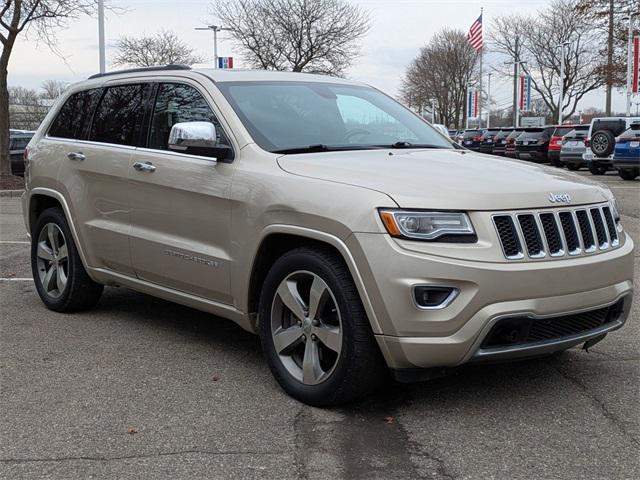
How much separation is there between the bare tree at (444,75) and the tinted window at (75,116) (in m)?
64.2

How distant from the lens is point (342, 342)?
368 centimetres

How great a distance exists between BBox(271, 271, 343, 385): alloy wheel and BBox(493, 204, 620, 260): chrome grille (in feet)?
2.85

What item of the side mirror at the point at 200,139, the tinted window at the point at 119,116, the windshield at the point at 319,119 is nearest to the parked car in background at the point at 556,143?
the windshield at the point at 319,119

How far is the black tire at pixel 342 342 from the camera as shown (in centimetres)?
363

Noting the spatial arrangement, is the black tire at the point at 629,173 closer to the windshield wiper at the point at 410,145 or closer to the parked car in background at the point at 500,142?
the parked car in background at the point at 500,142

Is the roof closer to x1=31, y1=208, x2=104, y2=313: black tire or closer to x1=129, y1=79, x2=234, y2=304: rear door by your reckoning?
x1=129, y1=79, x2=234, y2=304: rear door

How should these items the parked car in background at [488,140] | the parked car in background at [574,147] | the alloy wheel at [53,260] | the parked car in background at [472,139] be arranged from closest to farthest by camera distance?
the alloy wheel at [53,260] → the parked car in background at [574,147] → the parked car in background at [488,140] → the parked car in background at [472,139]

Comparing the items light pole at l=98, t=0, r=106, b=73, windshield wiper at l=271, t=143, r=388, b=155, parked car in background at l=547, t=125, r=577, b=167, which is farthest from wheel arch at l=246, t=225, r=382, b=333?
parked car in background at l=547, t=125, r=577, b=167

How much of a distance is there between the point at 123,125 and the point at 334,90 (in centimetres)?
148

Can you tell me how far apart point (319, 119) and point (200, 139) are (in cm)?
81

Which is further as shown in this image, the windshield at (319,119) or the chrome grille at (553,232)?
the windshield at (319,119)

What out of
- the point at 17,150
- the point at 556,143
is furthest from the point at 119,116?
the point at 556,143

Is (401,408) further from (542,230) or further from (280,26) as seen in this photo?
(280,26)

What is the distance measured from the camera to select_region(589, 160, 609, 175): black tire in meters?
23.1
